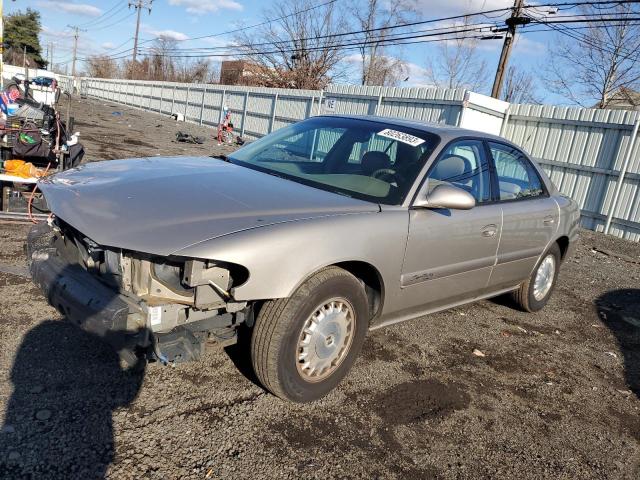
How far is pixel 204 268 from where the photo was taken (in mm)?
2521

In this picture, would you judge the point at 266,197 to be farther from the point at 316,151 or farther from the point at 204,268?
the point at 316,151

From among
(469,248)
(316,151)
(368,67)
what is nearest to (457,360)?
(469,248)

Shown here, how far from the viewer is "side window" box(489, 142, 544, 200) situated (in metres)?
4.35

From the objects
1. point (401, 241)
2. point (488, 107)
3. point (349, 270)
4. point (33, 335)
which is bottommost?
point (33, 335)

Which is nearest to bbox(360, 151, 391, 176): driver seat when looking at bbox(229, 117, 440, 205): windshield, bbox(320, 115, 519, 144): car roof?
bbox(229, 117, 440, 205): windshield

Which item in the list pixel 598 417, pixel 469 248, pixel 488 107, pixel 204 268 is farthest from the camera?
pixel 488 107

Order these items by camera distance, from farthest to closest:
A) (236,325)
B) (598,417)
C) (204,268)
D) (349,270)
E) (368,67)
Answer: (368,67)
(598,417)
(349,270)
(236,325)
(204,268)

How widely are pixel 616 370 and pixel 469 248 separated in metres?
1.80

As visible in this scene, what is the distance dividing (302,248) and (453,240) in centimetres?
141

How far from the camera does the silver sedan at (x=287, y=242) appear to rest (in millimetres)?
2557

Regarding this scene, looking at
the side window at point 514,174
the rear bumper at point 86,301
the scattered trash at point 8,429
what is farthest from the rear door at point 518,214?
the scattered trash at point 8,429

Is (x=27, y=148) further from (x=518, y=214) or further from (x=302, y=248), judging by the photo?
(x=518, y=214)

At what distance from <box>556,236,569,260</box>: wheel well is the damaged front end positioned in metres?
3.77

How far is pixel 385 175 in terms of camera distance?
3.56m
